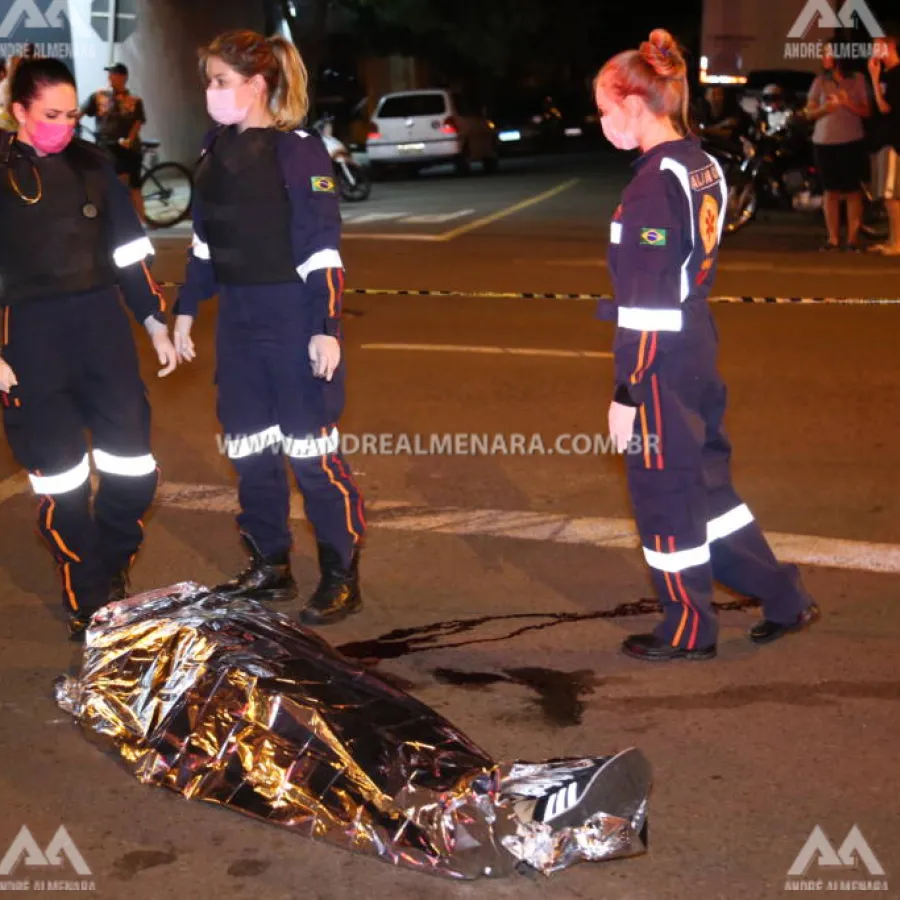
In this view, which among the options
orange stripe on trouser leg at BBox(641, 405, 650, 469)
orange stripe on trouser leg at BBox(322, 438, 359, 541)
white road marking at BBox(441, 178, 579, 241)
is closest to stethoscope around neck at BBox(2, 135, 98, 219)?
orange stripe on trouser leg at BBox(322, 438, 359, 541)

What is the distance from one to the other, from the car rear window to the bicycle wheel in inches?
356

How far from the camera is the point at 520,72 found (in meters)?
45.4

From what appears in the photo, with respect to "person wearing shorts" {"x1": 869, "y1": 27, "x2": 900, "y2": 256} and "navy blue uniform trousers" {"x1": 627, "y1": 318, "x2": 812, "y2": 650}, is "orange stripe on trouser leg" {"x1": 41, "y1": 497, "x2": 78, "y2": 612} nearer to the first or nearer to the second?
"navy blue uniform trousers" {"x1": 627, "y1": 318, "x2": 812, "y2": 650}

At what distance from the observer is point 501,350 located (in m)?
10.3

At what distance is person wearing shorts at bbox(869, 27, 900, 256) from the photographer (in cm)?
1378

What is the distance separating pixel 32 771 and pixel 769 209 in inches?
656

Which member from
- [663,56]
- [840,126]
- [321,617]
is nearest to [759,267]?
[840,126]

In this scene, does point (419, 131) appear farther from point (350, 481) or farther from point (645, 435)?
point (645, 435)

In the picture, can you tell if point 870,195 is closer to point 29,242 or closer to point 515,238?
point 515,238

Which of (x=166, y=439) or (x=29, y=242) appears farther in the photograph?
(x=166, y=439)

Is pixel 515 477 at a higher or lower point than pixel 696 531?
lower

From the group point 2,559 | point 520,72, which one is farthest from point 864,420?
point 520,72

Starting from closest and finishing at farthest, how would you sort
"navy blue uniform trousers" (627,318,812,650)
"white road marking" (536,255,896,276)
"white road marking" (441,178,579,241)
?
"navy blue uniform trousers" (627,318,812,650) → "white road marking" (536,255,896,276) → "white road marking" (441,178,579,241)

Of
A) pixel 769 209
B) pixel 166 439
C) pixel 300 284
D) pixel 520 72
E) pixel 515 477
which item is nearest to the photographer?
pixel 300 284
